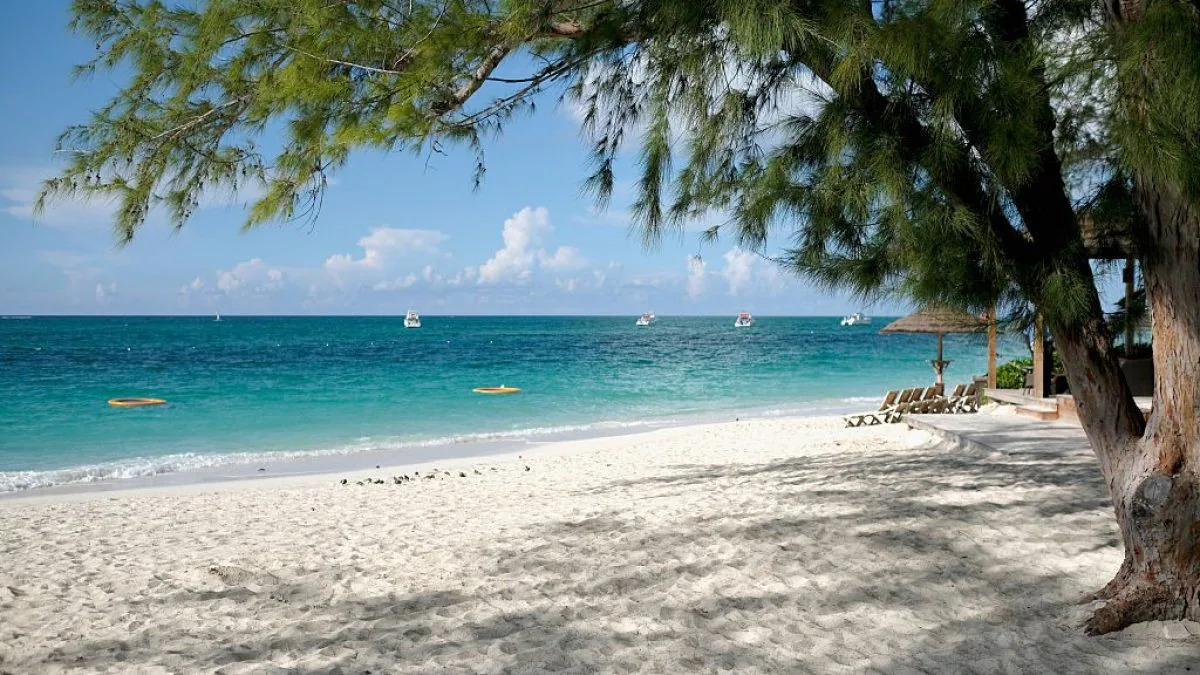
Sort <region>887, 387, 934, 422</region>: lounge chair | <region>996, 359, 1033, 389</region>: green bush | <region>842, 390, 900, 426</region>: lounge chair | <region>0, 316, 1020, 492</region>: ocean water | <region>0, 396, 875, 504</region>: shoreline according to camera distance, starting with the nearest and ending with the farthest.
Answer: <region>0, 396, 875, 504</region>: shoreline, <region>842, 390, 900, 426</region>: lounge chair, <region>887, 387, 934, 422</region>: lounge chair, <region>0, 316, 1020, 492</region>: ocean water, <region>996, 359, 1033, 389</region>: green bush

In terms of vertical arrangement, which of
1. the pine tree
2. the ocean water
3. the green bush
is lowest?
the ocean water

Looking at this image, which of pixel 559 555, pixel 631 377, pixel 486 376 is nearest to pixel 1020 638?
pixel 559 555

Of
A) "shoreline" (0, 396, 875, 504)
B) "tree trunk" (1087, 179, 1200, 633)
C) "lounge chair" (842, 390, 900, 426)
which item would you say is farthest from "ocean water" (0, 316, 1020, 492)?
"lounge chair" (842, 390, 900, 426)

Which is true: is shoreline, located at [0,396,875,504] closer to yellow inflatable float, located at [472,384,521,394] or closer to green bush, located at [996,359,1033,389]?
green bush, located at [996,359,1033,389]

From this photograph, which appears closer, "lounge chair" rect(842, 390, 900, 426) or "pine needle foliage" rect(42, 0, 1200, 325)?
"pine needle foliage" rect(42, 0, 1200, 325)

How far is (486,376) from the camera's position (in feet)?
109

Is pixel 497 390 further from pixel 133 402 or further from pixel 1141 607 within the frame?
pixel 1141 607

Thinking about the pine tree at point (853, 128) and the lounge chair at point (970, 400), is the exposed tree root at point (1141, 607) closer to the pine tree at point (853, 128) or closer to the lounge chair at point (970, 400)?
the pine tree at point (853, 128)

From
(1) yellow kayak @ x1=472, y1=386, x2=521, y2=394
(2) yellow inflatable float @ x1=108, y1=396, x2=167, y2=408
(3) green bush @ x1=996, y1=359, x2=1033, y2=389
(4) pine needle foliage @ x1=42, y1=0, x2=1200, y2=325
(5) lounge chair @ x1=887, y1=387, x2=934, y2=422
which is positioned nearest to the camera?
(4) pine needle foliage @ x1=42, y1=0, x2=1200, y2=325

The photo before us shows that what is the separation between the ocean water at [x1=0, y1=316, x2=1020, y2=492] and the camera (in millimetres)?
14661

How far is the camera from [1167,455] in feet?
11.9

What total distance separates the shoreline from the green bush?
3.80 meters

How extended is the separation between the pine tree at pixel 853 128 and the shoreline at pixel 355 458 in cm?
722

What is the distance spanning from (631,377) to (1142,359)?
21774mm
